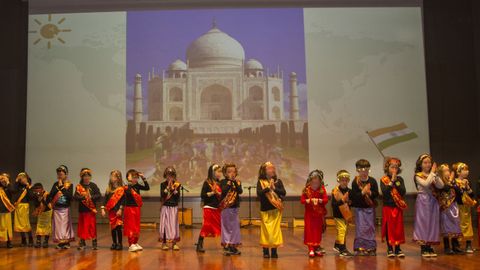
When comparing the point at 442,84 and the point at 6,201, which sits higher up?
the point at 442,84

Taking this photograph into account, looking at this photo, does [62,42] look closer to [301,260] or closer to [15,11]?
[15,11]

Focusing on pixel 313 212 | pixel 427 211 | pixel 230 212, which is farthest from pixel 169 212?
pixel 427 211

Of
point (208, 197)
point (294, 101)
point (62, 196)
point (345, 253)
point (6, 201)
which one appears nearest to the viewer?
point (345, 253)

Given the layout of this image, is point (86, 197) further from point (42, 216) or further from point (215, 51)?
point (215, 51)

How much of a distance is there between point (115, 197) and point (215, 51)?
5534 millimetres

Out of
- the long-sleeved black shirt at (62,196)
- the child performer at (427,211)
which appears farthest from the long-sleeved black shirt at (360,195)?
the long-sleeved black shirt at (62,196)

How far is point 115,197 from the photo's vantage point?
7320mm

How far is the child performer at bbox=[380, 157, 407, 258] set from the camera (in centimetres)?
629

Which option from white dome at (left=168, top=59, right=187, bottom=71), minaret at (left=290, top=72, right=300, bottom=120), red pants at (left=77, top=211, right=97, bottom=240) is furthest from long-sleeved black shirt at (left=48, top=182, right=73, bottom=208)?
minaret at (left=290, top=72, right=300, bottom=120)

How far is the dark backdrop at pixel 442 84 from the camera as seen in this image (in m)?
11.8

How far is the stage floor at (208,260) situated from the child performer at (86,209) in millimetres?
239

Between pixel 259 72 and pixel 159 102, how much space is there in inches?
97.6

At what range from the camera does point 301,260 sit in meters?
6.16

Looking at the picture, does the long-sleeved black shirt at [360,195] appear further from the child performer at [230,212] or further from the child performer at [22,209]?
the child performer at [22,209]
